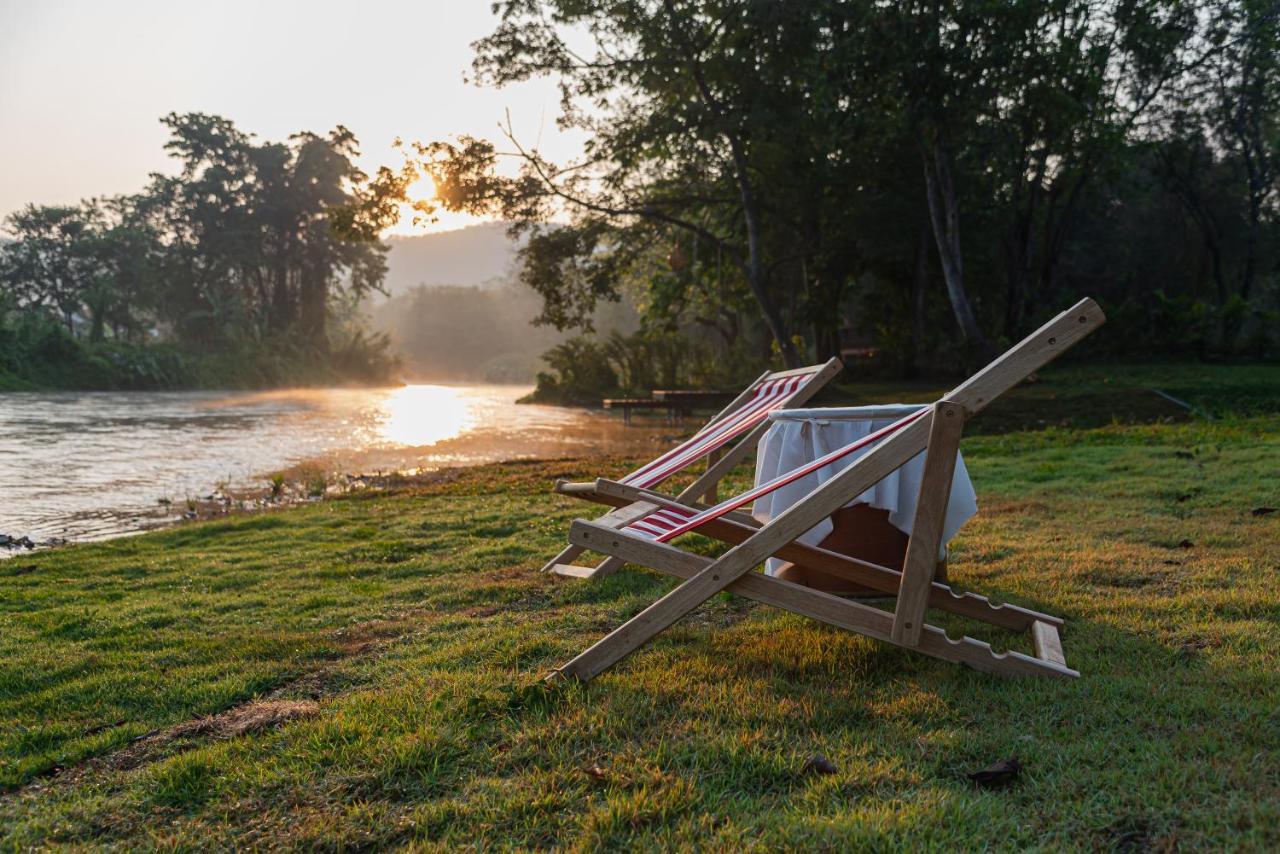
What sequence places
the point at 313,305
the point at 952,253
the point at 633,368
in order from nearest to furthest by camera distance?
the point at 952,253 → the point at 633,368 → the point at 313,305

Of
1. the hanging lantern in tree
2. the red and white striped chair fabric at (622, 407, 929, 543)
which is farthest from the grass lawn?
the hanging lantern in tree

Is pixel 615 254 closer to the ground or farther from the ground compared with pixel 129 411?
farther from the ground

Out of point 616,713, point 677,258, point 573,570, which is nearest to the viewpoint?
point 616,713

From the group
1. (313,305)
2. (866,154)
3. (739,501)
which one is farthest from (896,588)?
(313,305)

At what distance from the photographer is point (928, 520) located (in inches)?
110

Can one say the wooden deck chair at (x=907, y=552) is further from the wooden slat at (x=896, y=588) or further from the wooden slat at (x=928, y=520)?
the wooden slat at (x=896, y=588)

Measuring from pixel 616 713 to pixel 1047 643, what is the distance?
64.6 inches

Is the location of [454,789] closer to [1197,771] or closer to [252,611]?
[1197,771]

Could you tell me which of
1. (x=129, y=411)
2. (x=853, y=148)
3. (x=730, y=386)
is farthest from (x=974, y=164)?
(x=129, y=411)

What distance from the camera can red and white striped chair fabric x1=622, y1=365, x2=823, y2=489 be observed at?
4465 millimetres

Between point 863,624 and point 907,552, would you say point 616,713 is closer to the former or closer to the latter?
point 863,624

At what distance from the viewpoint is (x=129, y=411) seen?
73.5ft

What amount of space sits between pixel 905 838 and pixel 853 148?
1777 centimetres

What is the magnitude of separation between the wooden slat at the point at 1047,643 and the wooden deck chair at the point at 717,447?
153cm
